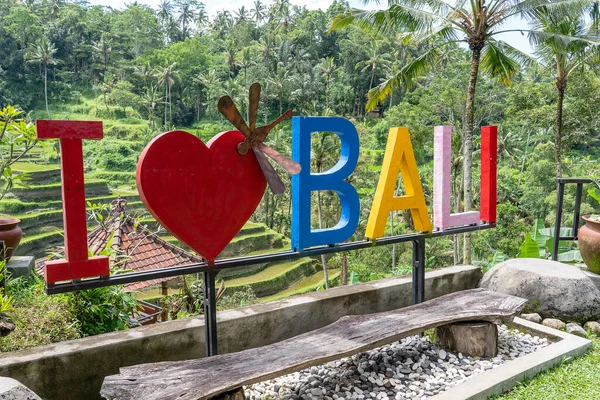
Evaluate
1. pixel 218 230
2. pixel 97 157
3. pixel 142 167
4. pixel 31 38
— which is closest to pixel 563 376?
pixel 218 230

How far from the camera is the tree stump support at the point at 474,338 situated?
3.82 metres

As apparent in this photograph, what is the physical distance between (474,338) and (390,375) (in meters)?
0.80

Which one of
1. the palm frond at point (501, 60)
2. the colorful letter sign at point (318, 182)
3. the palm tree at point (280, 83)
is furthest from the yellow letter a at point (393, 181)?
the palm tree at point (280, 83)

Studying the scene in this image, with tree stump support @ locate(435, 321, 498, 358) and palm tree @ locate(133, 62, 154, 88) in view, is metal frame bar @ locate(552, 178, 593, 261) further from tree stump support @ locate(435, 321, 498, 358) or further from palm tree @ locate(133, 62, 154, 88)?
palm tree @ locate(133, 62, 154, 88)

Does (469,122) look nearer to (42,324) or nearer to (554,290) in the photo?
(554,290)

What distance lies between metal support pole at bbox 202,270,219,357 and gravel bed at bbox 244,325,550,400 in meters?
0.39

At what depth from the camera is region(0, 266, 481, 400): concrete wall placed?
302cm

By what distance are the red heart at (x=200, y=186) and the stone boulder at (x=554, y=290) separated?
3.02 m

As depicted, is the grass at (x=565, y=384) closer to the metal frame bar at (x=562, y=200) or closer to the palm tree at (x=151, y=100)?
the metal frame bar at (x=562, y=200)

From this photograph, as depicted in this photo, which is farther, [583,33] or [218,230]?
[583,33]

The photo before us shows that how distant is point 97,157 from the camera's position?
35.1 meters

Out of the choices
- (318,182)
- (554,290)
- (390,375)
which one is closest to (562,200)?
(554,290)

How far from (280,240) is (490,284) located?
22.0 m

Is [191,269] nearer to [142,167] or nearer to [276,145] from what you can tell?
[142,167]
